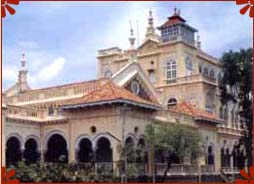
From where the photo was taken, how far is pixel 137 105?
2352 centimetres

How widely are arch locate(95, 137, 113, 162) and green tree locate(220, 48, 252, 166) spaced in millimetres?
14610

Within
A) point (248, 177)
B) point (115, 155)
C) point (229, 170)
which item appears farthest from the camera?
point (229, 170)

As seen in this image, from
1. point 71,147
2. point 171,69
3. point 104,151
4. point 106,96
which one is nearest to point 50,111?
point 71,147

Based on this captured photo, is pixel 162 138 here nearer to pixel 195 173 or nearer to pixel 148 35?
pixel 195 173

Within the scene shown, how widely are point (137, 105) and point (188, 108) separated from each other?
8.58 meters

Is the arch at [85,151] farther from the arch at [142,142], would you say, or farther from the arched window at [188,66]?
the arched window at [188,66]

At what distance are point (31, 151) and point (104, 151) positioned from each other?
375cm

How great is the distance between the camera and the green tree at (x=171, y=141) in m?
24.1

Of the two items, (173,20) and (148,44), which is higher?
(173,20)

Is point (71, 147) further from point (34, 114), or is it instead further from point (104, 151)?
point (34, 114)

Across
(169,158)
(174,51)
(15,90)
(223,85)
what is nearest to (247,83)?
(223,85)

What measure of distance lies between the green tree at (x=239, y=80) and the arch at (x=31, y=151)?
16887mm

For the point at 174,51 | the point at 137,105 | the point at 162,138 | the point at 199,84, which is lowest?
the point at 162,138

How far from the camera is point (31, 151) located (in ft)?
82.7
